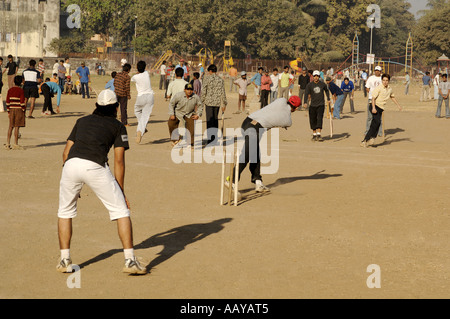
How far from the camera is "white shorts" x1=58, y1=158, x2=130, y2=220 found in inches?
251

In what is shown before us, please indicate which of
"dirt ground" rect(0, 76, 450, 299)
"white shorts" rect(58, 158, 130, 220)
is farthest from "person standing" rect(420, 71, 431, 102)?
"white shorts" rect(58, 158, 130, 220)

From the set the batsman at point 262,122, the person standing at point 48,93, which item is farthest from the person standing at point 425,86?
the batsman at point 262,122

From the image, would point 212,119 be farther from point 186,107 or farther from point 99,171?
point 99,171

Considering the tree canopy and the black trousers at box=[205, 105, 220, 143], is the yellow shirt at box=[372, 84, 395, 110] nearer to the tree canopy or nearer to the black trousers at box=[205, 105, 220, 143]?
the black trousers at box=[205, 105, 220, 143]

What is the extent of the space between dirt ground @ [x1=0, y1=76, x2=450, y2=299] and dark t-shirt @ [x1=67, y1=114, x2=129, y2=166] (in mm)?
1136

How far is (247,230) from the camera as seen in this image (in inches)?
341

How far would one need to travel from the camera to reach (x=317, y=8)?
3489 inches

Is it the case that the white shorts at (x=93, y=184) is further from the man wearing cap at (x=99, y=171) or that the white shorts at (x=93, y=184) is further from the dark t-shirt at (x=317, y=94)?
the dark t-shirt at (x=317, y=94)

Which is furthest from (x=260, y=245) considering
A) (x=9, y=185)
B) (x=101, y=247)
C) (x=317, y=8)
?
(x=317, y=8)

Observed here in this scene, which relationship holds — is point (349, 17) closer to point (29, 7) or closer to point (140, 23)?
point (140, 23)

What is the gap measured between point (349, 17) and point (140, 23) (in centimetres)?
2899
